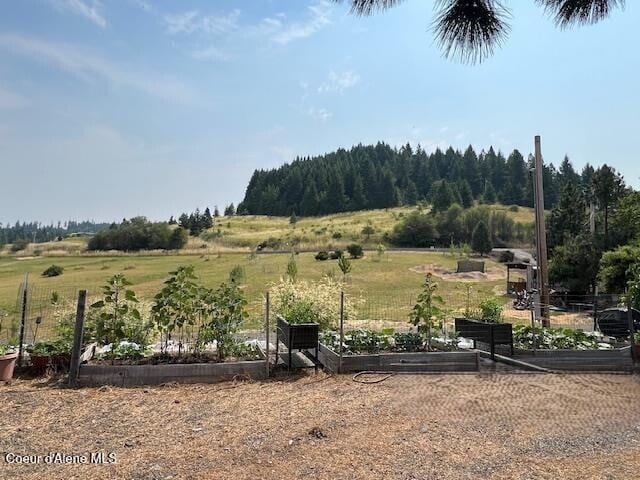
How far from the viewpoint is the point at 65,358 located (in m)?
6.06

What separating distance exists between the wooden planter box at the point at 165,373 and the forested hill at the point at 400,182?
82919 millimetres

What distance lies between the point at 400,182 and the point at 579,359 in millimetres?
106482

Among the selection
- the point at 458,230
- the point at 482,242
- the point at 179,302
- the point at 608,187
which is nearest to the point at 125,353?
the point at 179,302

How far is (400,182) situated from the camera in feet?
364

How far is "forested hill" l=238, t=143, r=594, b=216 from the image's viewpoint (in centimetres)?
9419

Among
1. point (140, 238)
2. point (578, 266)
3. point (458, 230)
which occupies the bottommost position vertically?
point (578, 266)

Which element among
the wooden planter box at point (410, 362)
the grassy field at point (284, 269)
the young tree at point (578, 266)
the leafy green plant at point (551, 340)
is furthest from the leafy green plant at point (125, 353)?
the young tree at point (578, 266)

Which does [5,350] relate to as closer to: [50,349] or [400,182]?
[50,349]

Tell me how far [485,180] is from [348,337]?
341 feet

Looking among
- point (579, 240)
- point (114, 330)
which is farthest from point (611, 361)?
point (579, 240)

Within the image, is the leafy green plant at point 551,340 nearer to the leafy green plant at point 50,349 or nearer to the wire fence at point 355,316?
the wire fence at point 355,316

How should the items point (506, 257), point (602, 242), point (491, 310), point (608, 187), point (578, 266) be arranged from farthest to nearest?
point (506, 257), point (608, 187), point (578, 266), point (602, 242), point (491, 310)

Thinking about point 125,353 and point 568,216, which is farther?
point 568,216

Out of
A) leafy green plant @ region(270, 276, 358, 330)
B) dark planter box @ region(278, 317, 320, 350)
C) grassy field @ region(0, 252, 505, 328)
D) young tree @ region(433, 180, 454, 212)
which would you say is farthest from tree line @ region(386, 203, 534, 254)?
dark planter box @ region(278, 317, 320, 350)
